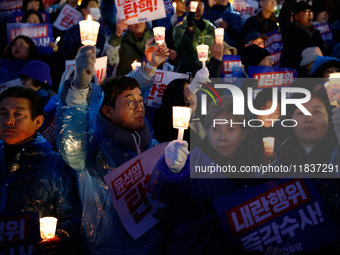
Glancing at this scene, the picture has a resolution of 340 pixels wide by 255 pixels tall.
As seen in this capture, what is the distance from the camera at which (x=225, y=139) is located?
107 inches

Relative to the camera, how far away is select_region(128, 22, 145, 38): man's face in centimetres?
569

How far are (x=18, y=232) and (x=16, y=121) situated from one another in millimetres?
917

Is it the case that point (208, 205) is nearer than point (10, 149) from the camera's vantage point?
Yes

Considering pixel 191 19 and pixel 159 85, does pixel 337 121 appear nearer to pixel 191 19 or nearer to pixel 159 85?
pixel 159 85

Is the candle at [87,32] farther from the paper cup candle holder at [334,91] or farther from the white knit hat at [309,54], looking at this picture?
the white knit hat at [309,54]

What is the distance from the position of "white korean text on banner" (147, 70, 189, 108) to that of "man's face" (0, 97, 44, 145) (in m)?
1.87

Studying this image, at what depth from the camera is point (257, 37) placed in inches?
236

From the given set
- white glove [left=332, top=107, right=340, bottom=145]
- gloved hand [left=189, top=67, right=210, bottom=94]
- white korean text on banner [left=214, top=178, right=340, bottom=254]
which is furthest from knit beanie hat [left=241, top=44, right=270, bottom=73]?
white korean text on banner [left=214, top=178, right=340, bottom=254]

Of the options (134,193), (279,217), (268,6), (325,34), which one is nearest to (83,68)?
(134,193)

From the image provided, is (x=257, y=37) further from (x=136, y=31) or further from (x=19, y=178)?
(x=19, y=178)

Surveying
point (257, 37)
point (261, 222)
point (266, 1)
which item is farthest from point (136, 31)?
point (261, 222)

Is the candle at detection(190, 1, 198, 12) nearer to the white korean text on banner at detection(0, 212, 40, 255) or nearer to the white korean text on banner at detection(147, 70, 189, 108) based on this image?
the white korean text on banner at detection(147, 70, 189, 108)

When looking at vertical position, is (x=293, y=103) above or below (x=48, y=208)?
above

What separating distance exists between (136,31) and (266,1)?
268 centimetres
